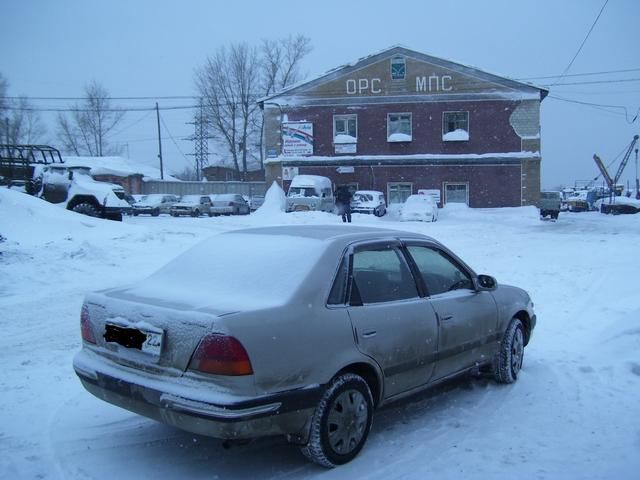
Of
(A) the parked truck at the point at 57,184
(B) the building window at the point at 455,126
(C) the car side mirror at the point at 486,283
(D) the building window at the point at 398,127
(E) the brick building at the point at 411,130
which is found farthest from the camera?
(D) the building window at the point at 398,127

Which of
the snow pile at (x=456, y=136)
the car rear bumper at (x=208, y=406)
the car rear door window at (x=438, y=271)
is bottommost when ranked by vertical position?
the car rear bumper at (x=208, y=406)

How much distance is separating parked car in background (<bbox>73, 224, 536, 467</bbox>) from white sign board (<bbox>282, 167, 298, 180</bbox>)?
1249 inches

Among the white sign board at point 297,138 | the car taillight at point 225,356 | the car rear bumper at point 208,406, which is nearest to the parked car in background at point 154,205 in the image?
the white sign board at point 297,138

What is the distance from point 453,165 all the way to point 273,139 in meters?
11.4

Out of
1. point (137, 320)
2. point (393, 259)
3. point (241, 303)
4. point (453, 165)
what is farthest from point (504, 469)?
point (453, 165)

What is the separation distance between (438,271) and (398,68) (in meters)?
31.7

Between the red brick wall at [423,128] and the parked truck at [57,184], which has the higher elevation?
the red brick wall at [423,128]

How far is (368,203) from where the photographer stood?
31.1 metres

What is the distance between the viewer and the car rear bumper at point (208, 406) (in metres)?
3.12

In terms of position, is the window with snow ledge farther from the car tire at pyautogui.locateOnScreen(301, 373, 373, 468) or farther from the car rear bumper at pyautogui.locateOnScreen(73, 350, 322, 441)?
the car rear bumper at pyautogui.locateOnScreen(73, 350, 322, 441)

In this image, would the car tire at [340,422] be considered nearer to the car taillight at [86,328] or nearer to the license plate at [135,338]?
the license plate at [135,338]

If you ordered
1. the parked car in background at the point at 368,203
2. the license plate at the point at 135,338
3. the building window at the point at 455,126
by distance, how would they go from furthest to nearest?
1. the building window at the point at 455,126
2. the parked car in background at the point at 368,203
3. the license plate at the point at 135,338

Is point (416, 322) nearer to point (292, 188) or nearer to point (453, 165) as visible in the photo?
point (292, 188)

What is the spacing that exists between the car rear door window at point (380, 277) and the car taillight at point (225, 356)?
952 mm
